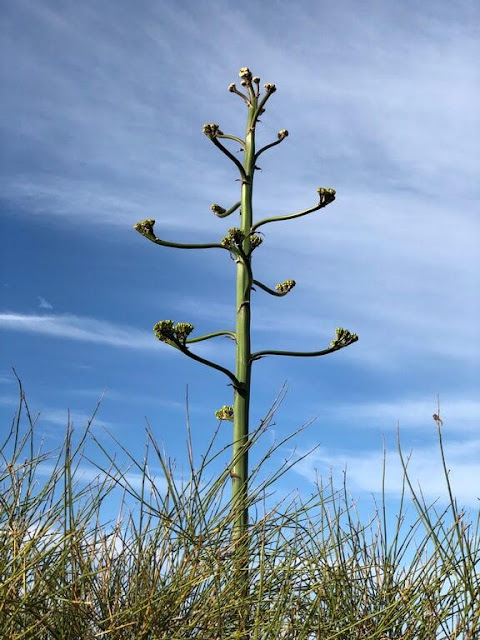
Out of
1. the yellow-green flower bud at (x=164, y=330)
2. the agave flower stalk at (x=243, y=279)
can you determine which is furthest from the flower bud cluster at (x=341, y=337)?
the yellow-green flower bud at (x=164, y=330)

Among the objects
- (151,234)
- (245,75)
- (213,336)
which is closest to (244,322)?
(213,336)

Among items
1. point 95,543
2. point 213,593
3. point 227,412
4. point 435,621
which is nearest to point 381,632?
point 435,621

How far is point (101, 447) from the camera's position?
2828 mm


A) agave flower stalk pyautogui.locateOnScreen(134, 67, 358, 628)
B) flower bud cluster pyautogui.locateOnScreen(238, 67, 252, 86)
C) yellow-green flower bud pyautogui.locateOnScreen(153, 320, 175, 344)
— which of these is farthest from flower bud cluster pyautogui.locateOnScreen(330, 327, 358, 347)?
flower bud cluster pyautogui.locateOnScreen(238, 67, 252, 86)

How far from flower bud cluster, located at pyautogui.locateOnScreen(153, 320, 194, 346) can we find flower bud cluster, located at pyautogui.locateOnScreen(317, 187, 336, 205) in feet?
4.73

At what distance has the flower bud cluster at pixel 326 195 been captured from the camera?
5609 mm

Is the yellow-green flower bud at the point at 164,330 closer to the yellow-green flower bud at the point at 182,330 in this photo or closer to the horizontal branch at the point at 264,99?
the yellow-green flower bud at the point at 182,330

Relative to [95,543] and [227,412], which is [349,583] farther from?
[227,412]

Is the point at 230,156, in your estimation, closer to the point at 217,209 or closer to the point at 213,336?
the point at 217,209

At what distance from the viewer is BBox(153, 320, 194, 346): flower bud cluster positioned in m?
4.97

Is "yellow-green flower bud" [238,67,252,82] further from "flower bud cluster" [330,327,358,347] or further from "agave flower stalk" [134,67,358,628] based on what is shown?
"flower bud cluster" [330,327,358,347]

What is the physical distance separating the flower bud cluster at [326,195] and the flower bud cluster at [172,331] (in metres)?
1.44

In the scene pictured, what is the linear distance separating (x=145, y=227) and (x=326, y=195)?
1336 millimetres

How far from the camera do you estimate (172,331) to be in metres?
4.99
